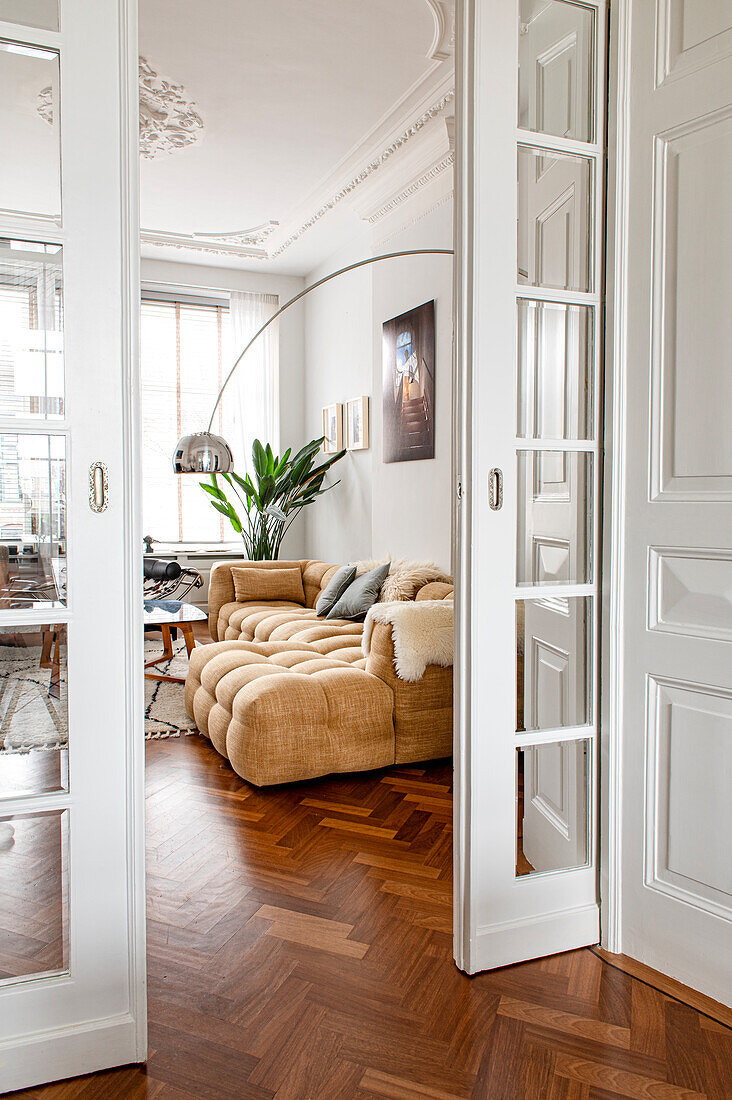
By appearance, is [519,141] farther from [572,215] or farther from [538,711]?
[538,711]

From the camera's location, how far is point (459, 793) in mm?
1861

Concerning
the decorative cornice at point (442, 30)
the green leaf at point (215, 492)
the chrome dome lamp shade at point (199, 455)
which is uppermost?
the decorative cornice at point (442, 30)

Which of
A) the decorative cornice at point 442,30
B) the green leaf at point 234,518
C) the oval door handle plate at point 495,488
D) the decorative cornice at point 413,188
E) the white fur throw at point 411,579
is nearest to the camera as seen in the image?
the oval door handle plate at point 495,488

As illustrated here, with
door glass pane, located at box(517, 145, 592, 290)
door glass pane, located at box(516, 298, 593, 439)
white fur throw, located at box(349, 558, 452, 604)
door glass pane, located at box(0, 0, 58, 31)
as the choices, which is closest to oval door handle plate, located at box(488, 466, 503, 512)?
door glass pane, located at box(516, 298, 593, 439)

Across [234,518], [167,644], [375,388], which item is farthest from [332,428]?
[167,644]

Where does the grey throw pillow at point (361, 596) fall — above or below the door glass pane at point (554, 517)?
below

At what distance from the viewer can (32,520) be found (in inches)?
58.9

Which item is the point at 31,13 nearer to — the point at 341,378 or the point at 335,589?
the point at 335,589

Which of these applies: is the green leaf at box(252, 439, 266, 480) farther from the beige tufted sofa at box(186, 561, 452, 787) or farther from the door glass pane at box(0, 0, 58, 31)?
the door glass pane at box(0, 0, 58, 31)

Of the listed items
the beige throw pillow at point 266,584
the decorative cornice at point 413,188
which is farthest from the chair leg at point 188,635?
the decorative cornice at point 413,188

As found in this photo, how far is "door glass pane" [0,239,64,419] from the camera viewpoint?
1.46m

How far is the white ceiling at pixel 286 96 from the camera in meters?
3.38

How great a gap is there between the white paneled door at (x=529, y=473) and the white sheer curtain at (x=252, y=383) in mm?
5536

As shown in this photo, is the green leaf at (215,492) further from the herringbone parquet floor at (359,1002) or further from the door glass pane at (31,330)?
the door glass pane at (31,330)
